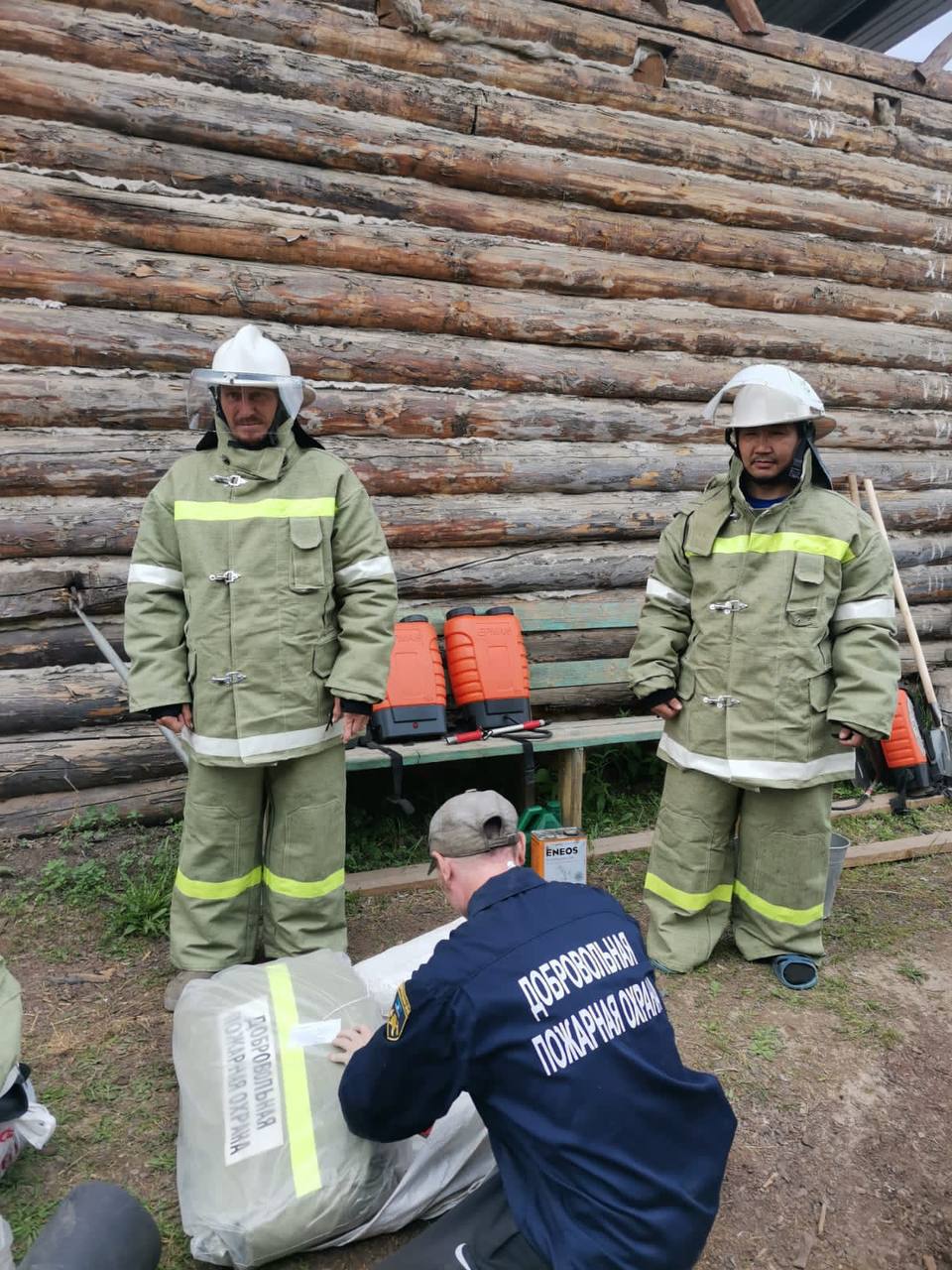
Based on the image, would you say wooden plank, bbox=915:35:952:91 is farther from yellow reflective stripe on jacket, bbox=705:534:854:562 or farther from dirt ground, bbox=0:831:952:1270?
dirt ground, bbox=0:831:952:1270

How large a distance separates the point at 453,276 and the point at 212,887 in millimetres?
3622

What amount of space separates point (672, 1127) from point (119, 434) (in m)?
4.02

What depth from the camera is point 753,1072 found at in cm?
323

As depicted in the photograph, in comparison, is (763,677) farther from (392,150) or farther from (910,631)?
(392,150)

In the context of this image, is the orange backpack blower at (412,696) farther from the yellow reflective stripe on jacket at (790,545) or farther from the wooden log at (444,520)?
the yellow reflective stripe on jacket at (790,545)

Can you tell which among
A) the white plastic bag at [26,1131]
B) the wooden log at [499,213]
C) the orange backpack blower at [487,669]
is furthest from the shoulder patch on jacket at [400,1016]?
the wooden log at [499,213]

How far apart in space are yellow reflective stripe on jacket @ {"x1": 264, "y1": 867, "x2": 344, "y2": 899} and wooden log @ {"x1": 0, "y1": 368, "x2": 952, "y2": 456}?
93.4 inches

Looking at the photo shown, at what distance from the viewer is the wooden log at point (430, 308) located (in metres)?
4.43

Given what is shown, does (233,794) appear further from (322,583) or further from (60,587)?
(60,587)

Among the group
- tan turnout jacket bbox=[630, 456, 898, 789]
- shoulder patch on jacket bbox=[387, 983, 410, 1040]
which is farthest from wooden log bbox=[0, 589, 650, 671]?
shoulder patch on jacket bbox=[387, 983, 410, 1040]

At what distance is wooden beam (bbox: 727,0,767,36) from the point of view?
6000 mm

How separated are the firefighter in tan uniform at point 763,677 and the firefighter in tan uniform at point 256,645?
132cm

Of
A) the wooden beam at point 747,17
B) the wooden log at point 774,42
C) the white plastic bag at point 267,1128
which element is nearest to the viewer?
the white plastic bag at point 267,1128

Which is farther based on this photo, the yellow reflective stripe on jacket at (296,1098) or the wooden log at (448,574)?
the wooden log at (448,574)
